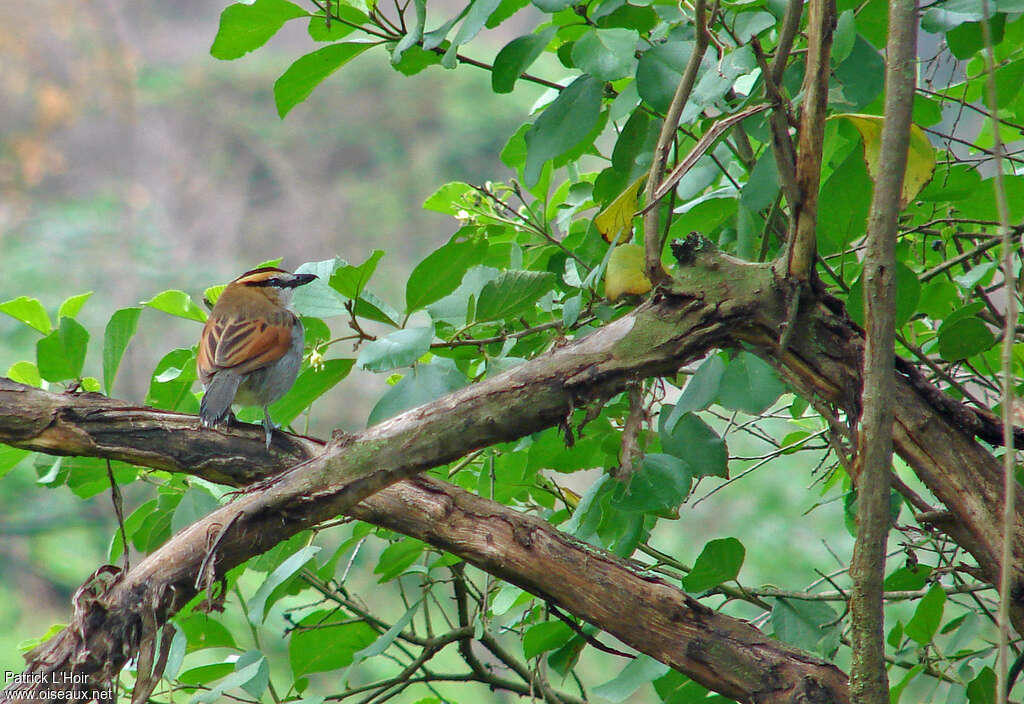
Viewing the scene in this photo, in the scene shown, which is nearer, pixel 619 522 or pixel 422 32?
pixel 422 32

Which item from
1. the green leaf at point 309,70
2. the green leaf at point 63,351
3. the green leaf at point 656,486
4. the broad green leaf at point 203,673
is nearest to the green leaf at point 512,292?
the green leaf at point 656,486

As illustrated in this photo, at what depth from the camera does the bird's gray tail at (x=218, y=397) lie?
2.04 metres

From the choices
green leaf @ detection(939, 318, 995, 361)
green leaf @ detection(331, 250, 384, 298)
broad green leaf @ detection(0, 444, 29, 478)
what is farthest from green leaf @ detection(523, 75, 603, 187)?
broad green leaf @ detection(0, 444, 29, 478)

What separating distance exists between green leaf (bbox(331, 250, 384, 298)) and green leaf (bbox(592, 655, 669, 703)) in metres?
0.88

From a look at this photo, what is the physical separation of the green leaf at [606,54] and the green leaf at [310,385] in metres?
0.72

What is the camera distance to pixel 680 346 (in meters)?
1.53

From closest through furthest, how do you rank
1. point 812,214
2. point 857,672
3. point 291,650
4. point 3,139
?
point 857,672, point 812,214, point 291,650, point 3,139

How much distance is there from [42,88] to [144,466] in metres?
13.6

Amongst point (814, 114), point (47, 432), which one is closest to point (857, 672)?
point (814, 114)

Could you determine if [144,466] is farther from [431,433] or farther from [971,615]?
[971,615]

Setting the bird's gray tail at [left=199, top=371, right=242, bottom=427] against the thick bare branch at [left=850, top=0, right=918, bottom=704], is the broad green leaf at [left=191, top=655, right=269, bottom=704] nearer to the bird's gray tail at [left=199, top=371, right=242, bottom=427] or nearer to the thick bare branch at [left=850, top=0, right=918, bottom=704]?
the bird's gray tail at [left=199, top=371, right=242, bottom=427]

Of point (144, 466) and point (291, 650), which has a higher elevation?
point (144, 466)

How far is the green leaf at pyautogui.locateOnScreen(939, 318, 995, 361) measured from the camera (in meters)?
1.57

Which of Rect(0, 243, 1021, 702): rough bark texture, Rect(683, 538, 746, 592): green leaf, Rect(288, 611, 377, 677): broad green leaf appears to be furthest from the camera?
Rect(288, 611, 377, 677): broad green leaf
